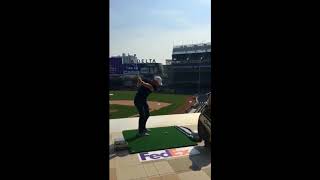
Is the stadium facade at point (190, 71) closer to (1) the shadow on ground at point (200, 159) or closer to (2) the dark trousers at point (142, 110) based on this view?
(2) the dark trousers at point (142, 110)

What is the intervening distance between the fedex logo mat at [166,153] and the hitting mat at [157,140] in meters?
0.28

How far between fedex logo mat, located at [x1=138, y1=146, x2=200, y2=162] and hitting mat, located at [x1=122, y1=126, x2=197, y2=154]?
280 millimetres

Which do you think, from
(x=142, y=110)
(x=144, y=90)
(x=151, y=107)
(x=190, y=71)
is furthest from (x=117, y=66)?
(x=144, y=90)

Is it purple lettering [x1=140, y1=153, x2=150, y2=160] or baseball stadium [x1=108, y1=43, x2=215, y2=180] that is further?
purple lettering [x1=140, y1=153, x2=150, y2=160]

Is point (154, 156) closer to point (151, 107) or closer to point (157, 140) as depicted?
point (157, 140)

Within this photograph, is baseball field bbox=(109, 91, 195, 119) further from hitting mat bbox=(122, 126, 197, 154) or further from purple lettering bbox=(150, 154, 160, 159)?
purple lettering bbox=(150, 154, 160, 159)

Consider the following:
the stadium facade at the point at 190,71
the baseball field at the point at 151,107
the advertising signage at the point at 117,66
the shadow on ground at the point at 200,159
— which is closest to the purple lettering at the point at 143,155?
the shadow on ground at the point at 200,159

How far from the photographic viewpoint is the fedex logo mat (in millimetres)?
6898

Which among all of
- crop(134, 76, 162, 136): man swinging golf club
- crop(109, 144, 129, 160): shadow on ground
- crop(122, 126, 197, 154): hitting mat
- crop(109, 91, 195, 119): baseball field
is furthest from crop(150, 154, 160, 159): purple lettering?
crop(109, 91, 195, 119): baseball field

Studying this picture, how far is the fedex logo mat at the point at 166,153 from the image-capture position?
22.6 ft
